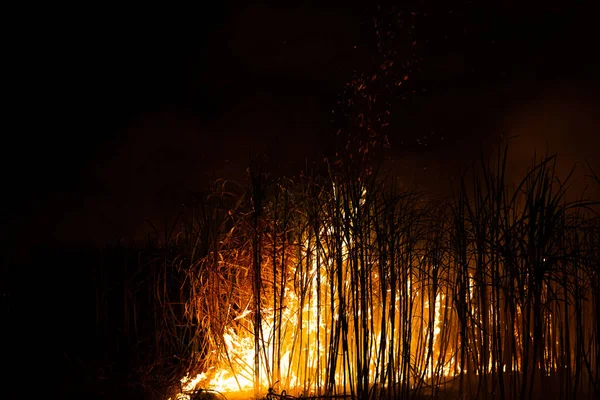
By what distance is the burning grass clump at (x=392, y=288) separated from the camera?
8.19ft

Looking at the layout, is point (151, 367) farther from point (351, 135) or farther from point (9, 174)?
point (9, 174)

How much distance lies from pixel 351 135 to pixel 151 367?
222 cm

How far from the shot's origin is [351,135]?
4.76m

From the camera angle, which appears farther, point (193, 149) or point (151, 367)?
point (193, 149)

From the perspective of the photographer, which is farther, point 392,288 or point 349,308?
point 349,308

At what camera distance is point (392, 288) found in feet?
8.77

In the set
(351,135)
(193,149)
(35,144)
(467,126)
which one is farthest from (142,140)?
(351,135)

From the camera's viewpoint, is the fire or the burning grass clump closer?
the burning grass clump

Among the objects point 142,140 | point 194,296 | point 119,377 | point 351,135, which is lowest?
point 119,377

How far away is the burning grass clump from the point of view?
2496mm

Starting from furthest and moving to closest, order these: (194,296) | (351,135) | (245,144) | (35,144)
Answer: (35,144), (245,144), (351,135), (194,296)

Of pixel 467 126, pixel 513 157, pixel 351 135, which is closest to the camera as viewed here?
pixel 351 135

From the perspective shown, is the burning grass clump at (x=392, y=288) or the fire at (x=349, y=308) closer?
the burning grass clump at (x=392, y=288)

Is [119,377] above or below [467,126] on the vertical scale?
below
